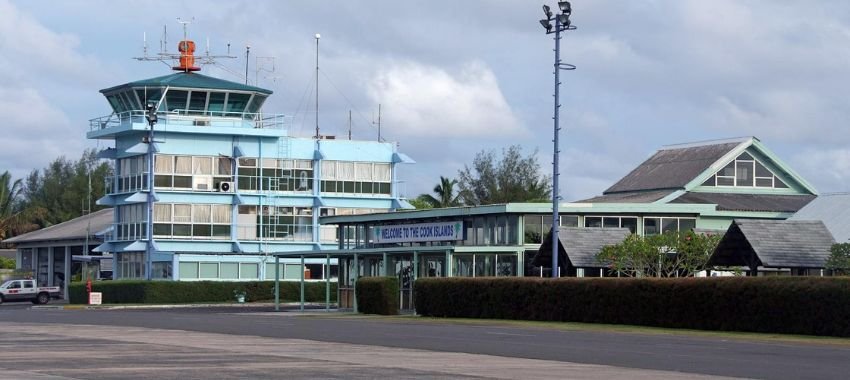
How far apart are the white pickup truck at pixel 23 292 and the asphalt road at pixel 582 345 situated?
39931 millimetres

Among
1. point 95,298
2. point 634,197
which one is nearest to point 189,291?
point 95,298

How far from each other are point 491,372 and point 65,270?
86.6 metres

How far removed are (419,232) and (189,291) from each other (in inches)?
848

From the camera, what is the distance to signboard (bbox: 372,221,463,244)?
58.2 meters

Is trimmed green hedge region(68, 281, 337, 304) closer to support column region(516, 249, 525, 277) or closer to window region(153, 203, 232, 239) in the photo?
window region(153, 203, 232, 239)

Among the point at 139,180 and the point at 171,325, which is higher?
the point at 139,180

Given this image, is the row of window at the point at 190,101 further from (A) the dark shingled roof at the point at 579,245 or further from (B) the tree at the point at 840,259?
(B) the tree at the point at 840,259

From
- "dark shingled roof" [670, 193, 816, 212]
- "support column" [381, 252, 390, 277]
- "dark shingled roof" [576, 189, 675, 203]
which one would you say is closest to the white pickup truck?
"support column" [381, 252, 390, 277]

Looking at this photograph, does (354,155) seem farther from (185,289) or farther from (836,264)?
(836,264)

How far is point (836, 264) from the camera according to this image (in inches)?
1724

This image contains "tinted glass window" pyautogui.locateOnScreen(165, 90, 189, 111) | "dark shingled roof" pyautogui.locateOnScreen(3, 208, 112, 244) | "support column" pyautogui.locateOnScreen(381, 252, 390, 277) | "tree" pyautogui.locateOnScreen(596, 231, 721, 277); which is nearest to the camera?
"tree" pyautogui.locateOnScreen(596, 231, 721, 277)

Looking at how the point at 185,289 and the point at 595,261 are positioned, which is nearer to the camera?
the point at 595,261

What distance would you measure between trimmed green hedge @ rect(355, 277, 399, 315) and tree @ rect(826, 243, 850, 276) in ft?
54.8

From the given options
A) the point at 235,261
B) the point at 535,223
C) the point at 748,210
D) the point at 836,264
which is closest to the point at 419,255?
the point at 535,223
